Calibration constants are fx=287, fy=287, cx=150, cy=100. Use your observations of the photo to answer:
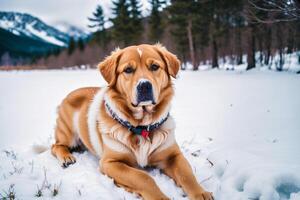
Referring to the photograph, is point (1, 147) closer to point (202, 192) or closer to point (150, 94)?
point (150, 94)

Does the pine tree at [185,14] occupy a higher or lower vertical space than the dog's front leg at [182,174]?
higher

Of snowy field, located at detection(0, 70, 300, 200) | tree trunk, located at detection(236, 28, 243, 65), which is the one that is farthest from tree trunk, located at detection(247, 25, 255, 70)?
snowy field, located at detection(0, 70, 300, 200)

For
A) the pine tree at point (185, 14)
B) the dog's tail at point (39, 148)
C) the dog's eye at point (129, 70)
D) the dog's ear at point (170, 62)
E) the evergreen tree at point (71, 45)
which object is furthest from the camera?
the evergreen tree at point (71, 45)

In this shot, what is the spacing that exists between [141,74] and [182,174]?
3.73ft

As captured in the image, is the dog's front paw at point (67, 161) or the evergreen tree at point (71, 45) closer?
the dog's front paw at point (67, 161)

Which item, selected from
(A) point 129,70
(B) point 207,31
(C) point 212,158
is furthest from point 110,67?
(B) point 207,31

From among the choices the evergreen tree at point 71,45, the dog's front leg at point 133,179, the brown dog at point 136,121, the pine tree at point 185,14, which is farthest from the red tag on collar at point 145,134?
the evergreen tree at point 71,45

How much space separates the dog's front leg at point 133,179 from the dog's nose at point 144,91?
2.33 ft

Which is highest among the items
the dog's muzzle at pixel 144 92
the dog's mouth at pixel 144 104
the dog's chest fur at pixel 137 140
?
the dog's muzzle at pixel 144 92

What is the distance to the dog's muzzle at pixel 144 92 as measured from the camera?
299cm

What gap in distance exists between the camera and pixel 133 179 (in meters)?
2.71

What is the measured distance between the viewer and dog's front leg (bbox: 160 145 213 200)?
2.56 meters

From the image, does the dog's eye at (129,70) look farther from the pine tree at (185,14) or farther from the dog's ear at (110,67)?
the pine tree at (185,14)

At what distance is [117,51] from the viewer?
365cm
